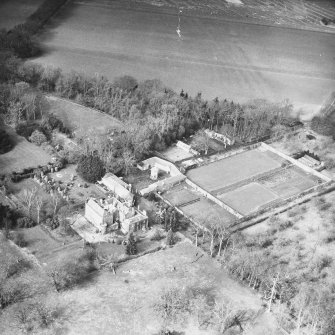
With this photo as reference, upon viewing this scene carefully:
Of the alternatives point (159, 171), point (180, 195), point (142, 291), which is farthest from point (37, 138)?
point (142, 291)

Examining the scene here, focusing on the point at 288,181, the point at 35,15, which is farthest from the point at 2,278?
the point at 35,15

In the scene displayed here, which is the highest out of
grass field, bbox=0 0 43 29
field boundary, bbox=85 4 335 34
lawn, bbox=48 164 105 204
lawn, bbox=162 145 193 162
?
field boundary, bbox=85 4 335 34

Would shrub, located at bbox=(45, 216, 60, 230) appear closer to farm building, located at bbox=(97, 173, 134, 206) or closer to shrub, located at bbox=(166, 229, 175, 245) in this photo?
farm building, located at bbox=(97, 173, 134, 206)

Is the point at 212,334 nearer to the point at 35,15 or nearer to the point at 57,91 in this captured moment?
the point at 57,91

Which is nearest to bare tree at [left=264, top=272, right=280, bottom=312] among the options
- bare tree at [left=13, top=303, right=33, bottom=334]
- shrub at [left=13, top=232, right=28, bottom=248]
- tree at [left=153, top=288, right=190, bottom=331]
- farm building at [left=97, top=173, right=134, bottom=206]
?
tree at [left=153, top=288, right=190, bottom=331]

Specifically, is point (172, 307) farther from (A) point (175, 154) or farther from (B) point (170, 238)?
(A) point (175, 154)

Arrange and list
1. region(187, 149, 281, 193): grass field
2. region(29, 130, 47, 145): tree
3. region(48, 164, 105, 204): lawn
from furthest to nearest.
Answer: region(29, 130, 47, 145): tree → region(187, 149, 281, 193): grass field → region(48, 164, 105, 204): lawn
